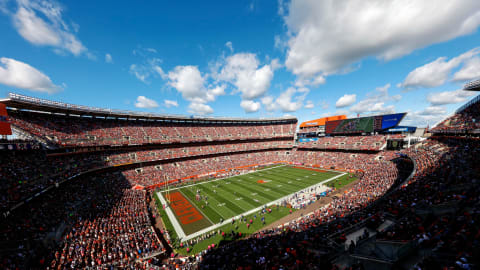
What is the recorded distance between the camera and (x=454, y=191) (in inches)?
544

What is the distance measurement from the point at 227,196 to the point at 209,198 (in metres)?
3.23

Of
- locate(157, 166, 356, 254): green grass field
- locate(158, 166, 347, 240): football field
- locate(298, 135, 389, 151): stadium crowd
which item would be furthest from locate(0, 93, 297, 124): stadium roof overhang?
locate(298, 135, 389, 151): stadium crowd

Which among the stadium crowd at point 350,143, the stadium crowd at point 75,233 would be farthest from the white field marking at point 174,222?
the stadium crowd at point 350,143

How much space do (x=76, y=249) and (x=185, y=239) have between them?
31.0ft

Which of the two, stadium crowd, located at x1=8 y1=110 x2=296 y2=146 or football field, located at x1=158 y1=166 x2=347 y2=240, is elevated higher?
stadium crowd, located at x1=8 y1=110 x2=296 y2=146

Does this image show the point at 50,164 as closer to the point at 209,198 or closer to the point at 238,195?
the point at 209,198

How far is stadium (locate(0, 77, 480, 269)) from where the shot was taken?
11734mm

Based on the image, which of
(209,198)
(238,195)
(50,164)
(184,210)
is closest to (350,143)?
(238,195)

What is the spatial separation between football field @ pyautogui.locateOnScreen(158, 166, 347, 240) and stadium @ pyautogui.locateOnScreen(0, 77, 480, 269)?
299 millimetres

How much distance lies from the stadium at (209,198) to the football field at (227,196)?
0.98 ft

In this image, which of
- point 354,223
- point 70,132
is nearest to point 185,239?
point 354,223

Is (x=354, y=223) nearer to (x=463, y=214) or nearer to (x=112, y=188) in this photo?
(x=463, y=214)

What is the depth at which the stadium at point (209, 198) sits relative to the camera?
1173cm

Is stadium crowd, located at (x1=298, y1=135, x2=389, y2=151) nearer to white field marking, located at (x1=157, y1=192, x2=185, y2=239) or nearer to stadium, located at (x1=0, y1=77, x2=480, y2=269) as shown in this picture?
stadium, located at (x1=0, y1=77, x2=480, y2=269)
